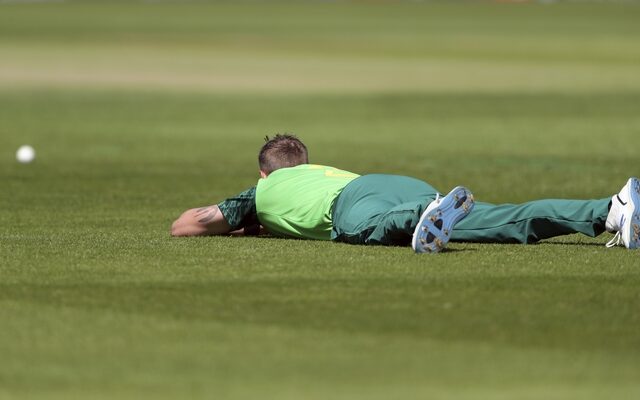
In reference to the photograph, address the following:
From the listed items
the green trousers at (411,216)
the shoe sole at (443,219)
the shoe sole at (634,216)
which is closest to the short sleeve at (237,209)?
the green trousers at (411,216)

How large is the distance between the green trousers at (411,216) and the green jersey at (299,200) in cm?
12

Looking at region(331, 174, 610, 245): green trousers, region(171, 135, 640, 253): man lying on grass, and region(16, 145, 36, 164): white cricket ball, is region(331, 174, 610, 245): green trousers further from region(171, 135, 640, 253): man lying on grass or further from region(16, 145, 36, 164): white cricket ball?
region(16, 145, 36, 164): white cricket ball

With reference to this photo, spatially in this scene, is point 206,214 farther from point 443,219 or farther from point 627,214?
point 627,214

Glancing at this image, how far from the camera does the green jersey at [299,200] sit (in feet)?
37.4

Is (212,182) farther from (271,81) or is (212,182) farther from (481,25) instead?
(481,25)

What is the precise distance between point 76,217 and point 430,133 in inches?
533

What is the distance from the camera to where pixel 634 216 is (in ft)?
34.2

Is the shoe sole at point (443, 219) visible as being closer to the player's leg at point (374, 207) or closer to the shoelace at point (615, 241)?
the player's leg at point (374, 207)

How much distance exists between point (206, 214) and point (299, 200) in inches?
30.0

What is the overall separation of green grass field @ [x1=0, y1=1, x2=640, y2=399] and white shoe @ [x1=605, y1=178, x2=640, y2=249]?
0.21m

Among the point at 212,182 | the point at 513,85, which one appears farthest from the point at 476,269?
the point at 513,85

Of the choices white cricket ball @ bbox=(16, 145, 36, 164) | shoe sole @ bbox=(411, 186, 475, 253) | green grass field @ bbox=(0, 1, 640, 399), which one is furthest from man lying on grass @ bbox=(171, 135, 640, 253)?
white cricket ball @ bbox=(16, 145, 36, 164)

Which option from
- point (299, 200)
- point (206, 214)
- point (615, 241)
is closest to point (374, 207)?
point (299, 200)

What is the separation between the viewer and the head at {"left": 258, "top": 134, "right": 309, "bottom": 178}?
11789 mm
